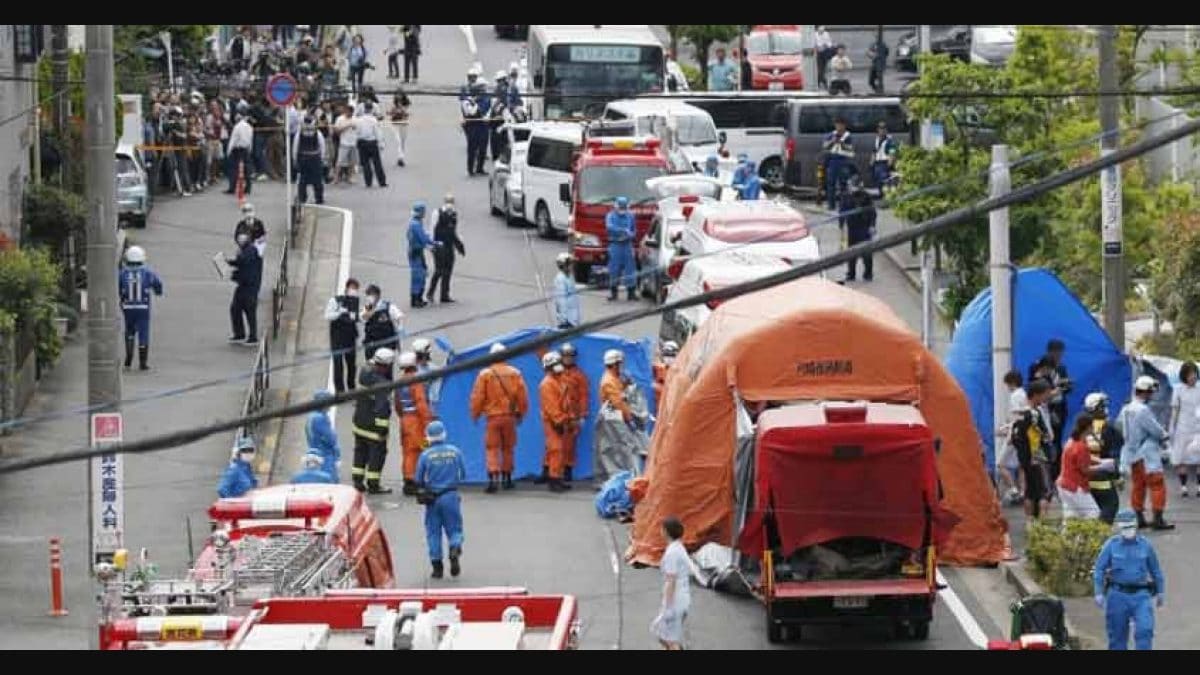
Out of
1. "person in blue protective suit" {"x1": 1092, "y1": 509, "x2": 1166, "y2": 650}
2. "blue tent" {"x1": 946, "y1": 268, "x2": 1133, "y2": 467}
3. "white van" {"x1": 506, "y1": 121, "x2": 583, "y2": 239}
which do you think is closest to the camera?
"person in blue protective suit" {"x1": 1092, "y1": 509, "x2": 1166, "y2": 650}

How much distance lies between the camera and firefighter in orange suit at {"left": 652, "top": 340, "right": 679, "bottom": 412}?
1303 inches

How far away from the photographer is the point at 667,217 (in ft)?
139

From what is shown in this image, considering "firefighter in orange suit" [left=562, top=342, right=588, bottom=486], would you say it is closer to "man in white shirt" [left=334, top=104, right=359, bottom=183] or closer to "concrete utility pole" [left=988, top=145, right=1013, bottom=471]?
"concrete utility pole" [left=988, top=145, right=1013, bottom=471]

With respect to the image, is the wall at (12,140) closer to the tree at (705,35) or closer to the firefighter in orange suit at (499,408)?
the firefighter in orange suit at (499,408)

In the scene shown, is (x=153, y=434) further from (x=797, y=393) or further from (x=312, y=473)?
(x=797, y=393)

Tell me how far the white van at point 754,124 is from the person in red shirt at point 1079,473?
24191 millimetres

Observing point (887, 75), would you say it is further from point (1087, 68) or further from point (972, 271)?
point (972, 271)

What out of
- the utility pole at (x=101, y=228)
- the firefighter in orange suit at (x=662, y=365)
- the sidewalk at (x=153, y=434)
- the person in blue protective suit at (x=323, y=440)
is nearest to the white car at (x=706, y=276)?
the firefighter in orange suit at (x=662, y=365)

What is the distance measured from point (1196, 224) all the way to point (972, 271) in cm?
582

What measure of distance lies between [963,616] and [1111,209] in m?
6.76

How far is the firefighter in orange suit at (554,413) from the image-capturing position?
32062 mm

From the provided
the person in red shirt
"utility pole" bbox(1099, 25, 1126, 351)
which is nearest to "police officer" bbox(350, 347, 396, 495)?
the person in red shirt

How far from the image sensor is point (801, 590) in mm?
25391

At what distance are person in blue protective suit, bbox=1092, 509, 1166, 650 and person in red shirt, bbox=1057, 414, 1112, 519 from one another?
14.0 feet
